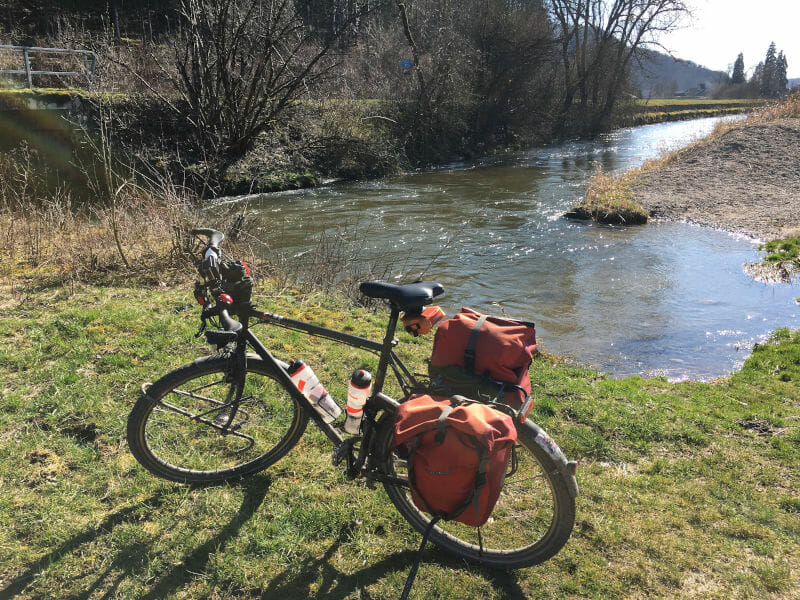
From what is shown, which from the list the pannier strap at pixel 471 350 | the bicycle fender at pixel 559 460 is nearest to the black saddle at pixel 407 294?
the pannier strap at pixel 471 350

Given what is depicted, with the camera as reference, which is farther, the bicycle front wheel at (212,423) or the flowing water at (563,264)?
the flowing water at (563,264)

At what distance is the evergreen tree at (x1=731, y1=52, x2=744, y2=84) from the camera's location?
8569 cm

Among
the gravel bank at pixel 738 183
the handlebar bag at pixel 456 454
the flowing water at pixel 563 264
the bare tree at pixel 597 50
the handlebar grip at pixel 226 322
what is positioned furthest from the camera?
the bare tree at pixel 597 50

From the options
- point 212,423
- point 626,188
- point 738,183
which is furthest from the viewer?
point 626,188

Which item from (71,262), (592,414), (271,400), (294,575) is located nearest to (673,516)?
(592,414)

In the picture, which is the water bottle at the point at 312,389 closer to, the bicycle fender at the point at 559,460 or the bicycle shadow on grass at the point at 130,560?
the bicycle shadow on grass at the point at 130,560

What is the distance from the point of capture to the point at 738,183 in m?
15.2

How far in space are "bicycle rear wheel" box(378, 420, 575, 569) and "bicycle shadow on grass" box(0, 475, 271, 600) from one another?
2.75 ft

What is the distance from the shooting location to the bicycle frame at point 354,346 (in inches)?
97.7

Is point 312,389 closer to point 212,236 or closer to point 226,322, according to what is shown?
point 226,322

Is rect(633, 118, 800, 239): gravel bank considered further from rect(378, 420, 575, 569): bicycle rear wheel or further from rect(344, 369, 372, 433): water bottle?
rect(344, 369, 372, 433): water bottle

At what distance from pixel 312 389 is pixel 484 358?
0.99 meters

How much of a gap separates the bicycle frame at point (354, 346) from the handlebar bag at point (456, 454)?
363 mm

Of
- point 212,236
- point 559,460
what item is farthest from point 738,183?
point 212,236
